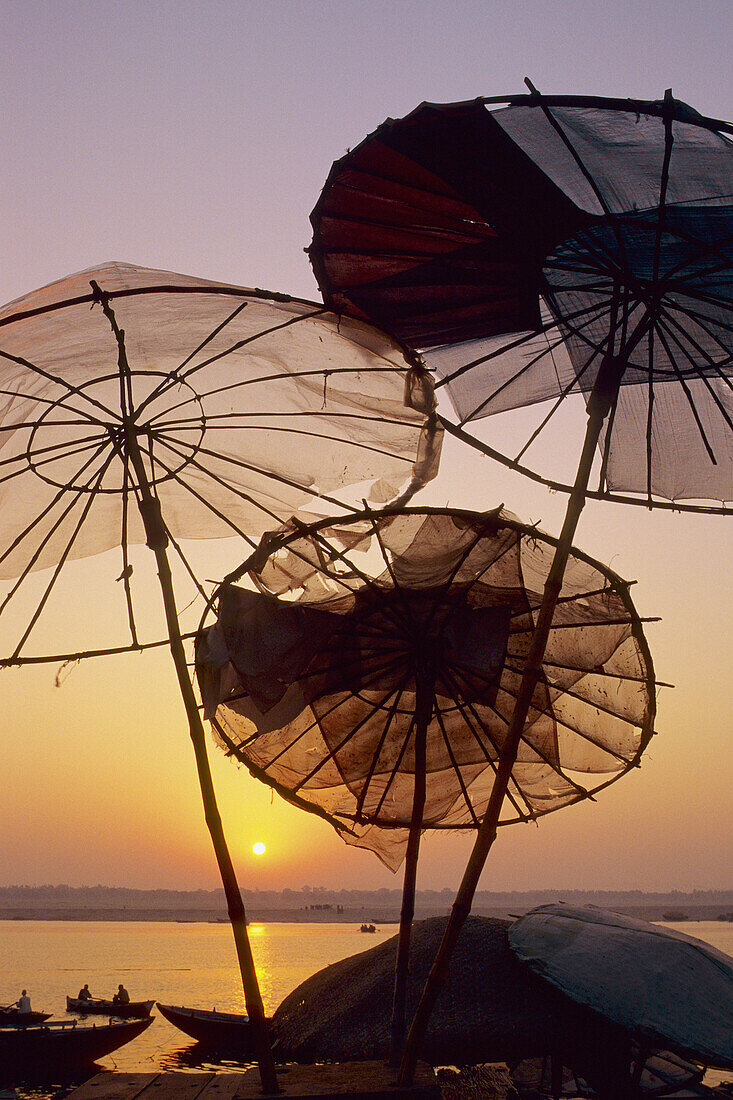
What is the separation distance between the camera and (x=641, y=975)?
22.8 ft

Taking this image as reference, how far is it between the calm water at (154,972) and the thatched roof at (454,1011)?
9256mm

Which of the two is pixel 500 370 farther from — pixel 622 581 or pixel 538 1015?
pixel 538 1015

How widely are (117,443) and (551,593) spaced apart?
2.82m

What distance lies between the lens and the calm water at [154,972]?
21.0 meters

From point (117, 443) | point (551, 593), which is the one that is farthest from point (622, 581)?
point (117, 443)

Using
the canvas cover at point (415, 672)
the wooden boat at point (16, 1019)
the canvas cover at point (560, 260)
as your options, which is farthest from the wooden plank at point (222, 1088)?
the wooden boat at point (16, 1019)

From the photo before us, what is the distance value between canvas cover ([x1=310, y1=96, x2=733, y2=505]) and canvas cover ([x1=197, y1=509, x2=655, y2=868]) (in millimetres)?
880

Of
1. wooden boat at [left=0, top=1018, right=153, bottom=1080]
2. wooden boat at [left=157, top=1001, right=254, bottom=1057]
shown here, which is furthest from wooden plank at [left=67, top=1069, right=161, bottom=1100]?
wooden boat at [left=157, top=1001, right=254, bottom=1057]

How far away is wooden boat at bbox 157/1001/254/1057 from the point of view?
17.0m

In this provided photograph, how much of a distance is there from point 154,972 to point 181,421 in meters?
46.1

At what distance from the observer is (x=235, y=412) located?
5.69m

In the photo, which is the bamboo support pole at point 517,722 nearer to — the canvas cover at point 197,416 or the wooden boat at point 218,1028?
the canvas cover at point 197,416

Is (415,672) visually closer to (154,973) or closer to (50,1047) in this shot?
(50,1047)

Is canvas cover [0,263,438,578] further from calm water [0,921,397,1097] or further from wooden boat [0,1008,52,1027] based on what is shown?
wooden boat [0,1008,52,1027]
